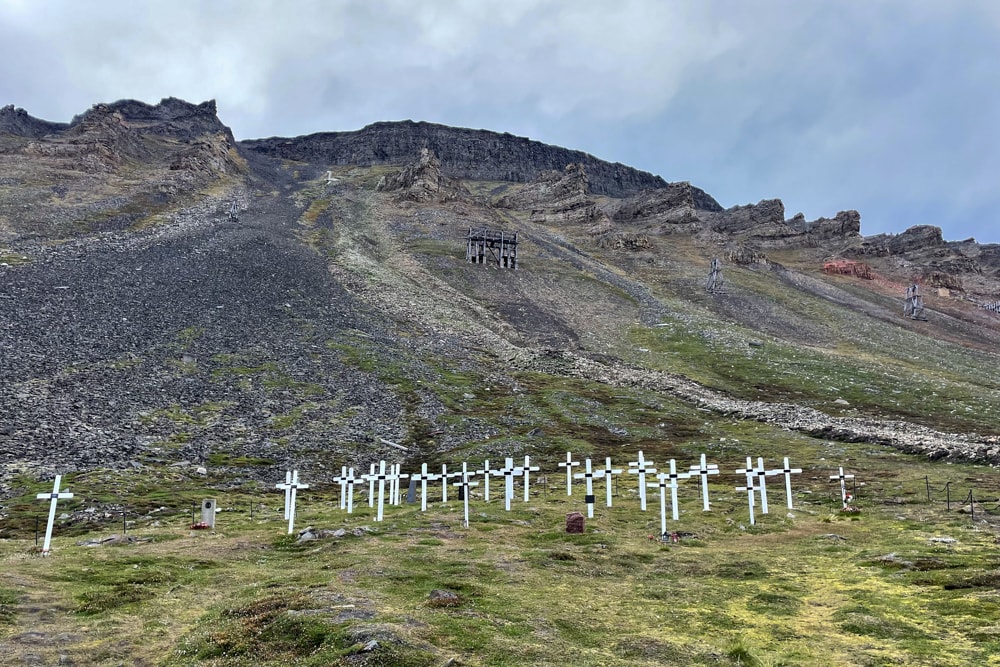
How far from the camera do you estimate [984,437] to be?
134ft

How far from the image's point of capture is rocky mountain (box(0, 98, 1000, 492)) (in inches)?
1503

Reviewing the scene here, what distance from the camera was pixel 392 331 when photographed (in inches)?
2456

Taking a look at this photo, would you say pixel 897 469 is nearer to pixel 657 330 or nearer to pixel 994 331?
pixel 657 330

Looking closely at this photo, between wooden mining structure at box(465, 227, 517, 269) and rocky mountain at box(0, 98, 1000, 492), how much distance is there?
2.69 meters

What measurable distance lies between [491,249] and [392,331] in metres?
44.0

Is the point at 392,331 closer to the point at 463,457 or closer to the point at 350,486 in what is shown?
the point at 463,457

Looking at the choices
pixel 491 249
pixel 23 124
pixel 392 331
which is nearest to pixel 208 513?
pixel 392 331

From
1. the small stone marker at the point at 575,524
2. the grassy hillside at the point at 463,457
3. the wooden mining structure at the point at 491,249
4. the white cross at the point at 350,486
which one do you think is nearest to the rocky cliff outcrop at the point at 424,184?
the wooden mining structure at the point at 491,249

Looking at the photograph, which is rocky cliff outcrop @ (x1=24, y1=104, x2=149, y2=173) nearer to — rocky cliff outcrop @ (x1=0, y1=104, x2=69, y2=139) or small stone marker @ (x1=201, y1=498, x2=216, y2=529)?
rocky cliff outcrop @ (x1=0, y1=104, x2=69, y2=139)

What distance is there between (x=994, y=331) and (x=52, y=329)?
124 meters

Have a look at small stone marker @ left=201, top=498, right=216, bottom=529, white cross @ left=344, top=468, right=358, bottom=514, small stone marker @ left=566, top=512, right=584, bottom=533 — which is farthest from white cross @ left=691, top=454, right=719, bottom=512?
small stone marker @ left=201, top=498, right=216, bottom=529

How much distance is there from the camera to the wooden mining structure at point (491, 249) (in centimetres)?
10000

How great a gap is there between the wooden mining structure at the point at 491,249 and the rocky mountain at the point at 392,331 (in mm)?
2686

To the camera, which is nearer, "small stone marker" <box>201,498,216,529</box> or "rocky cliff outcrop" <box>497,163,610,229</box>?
"small stone marker" <box>201,498,216,529</box>
